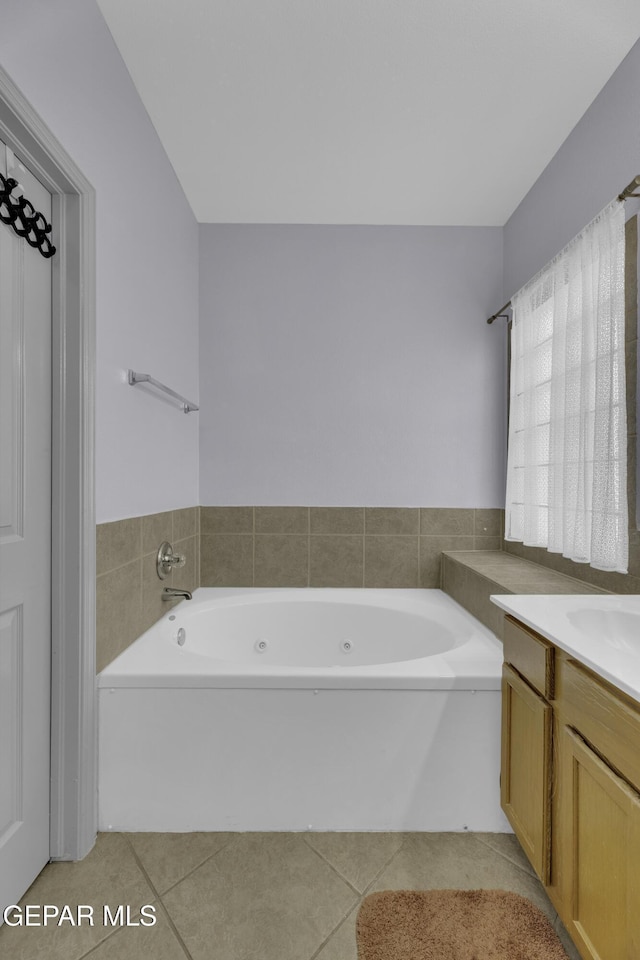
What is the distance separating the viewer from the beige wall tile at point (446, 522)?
2779 mm

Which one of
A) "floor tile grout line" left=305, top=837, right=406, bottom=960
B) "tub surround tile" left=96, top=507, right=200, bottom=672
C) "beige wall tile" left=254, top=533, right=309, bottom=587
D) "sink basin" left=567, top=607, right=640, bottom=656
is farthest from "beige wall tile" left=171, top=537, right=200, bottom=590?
"sink basin" left=567, top=607, right=640, bottom=656

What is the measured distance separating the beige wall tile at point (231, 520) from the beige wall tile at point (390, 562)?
0.66 meters

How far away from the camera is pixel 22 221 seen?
1262 mm

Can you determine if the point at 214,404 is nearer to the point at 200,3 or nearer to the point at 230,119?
the point at 230,119

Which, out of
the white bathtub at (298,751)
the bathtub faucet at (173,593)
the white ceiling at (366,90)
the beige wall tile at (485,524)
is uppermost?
the white ceiling at (366,90)

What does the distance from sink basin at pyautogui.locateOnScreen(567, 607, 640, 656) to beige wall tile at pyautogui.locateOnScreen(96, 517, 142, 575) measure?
→ 53.9 inches

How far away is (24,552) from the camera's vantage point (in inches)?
52.6

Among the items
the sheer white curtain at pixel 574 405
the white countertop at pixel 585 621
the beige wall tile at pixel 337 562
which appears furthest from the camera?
the beige wall tile at pixel 337 562

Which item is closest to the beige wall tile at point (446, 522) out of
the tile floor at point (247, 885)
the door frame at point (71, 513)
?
the tile floor at point (247, 885)

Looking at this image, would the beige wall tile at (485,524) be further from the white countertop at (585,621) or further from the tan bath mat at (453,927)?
the tan bath mat at (453,927)

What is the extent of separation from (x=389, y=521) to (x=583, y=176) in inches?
68.5

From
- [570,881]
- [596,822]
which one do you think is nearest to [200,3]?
[596,822]

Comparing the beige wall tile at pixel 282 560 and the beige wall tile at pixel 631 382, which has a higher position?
the beige wall tile at pixel 631 382

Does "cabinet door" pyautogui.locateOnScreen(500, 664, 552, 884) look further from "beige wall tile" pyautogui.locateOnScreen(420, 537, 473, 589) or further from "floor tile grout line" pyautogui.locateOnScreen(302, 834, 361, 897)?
"beige wall tile" pyautogui.locateOnScreen(420, 537, 473, 589)
